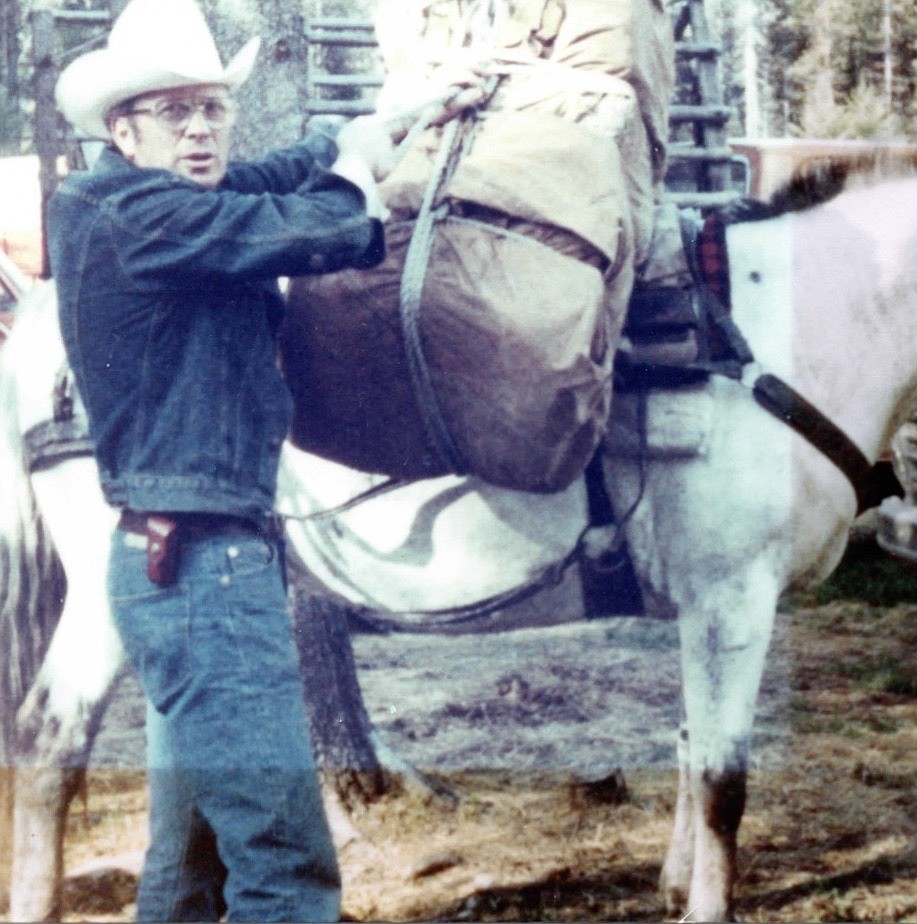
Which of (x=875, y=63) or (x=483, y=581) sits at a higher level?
(x=875, y=63)

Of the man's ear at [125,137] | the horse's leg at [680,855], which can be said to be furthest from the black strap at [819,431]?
the man's ear at [125,137]

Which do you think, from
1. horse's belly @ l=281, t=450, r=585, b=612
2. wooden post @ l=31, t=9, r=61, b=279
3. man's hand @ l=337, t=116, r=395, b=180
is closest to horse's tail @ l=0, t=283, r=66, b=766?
wooden post @ l=31, t=9, r=61, b=279

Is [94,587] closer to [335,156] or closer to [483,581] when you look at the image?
[483,581]

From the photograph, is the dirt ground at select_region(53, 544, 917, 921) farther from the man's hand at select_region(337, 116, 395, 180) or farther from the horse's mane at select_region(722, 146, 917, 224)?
the man's hand at select_region(337, 116, 395, 180)

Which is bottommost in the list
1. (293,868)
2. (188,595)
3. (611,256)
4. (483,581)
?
(293,868)

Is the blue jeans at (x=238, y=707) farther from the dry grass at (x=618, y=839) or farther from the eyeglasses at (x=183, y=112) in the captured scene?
the eyeglasses at (x=183, y=112)

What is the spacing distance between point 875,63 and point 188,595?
77.1 inches

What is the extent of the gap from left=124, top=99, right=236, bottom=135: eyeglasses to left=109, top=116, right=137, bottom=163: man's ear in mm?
20

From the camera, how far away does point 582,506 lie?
291cm

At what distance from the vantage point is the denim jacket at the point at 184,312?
2379 mm

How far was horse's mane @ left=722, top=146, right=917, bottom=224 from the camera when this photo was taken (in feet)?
9.68

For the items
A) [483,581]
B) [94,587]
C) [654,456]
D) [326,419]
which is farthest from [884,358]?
[94,587]

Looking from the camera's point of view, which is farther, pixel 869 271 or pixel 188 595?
pixel 869 271

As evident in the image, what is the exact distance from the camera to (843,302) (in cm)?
302
